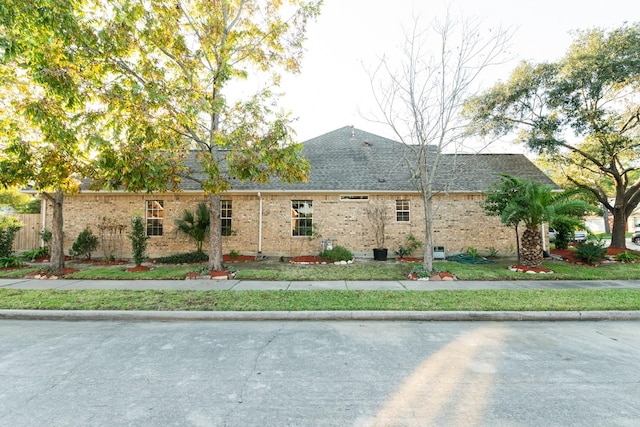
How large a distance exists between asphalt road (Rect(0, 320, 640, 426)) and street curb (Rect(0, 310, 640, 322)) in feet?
1.04

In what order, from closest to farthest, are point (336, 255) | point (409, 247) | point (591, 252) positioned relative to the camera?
1. point (591, 252)
2. point (336, 255)
3. point (409, 247)

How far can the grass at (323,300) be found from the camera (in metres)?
6.54

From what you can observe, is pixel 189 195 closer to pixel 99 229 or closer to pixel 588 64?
pixel 99 229

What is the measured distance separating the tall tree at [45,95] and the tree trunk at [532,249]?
14471 mm

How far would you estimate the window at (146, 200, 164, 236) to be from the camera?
15.0m

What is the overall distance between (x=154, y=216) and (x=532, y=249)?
633 inches

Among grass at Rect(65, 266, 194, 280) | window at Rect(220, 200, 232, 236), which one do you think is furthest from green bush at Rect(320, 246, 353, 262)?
grass at Rect(65, 266, 194, 280)

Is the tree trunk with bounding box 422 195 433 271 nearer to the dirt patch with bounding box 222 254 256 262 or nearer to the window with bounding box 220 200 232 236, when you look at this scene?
the dirt patch with bounding box 222 254 256 262

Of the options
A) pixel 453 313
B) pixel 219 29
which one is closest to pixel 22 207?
pixel 219 29

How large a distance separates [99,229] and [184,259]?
16.1ft

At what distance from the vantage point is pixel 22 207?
76.6ft

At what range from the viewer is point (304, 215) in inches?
590

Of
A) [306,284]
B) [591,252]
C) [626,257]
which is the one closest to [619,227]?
[626,257]

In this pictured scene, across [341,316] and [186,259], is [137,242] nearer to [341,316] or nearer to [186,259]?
[186,259]
